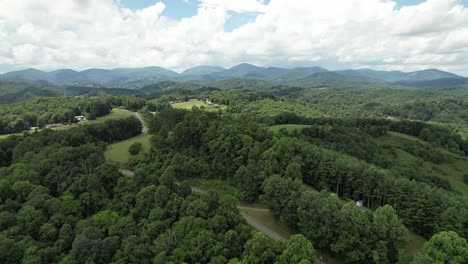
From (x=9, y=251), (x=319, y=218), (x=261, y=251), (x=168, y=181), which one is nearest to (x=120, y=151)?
(x=168, y=181)

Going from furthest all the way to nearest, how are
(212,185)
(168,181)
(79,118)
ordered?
(79,118) → (212,185) → (168,181)

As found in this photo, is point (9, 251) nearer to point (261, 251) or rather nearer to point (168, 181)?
point (168, 181)

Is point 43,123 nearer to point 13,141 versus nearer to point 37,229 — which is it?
point 13,141

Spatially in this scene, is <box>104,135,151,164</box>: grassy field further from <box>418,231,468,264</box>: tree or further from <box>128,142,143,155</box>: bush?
<box>418,231,468,264</box>: tree

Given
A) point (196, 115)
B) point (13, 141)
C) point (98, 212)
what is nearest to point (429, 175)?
point (196, 115)

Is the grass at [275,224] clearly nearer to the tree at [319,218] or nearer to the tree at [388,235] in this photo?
the tree at [319,218]

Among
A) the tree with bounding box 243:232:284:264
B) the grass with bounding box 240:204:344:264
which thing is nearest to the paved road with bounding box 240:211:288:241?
the grass with bounding box 240:204:344:264

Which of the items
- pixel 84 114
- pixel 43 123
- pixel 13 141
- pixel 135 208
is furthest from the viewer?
pixel 84 114
